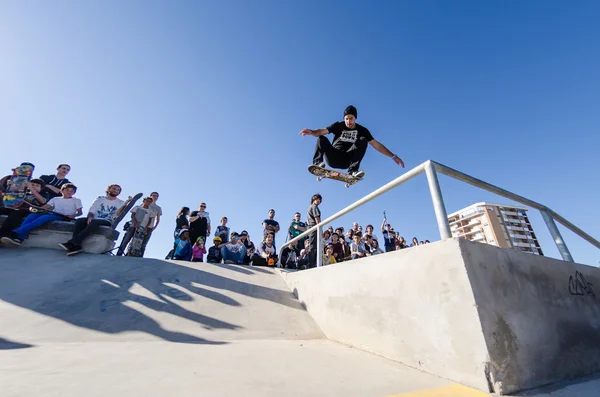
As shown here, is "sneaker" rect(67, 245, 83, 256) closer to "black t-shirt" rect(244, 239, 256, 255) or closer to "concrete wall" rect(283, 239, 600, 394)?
"black t-shirt" rect(244, 239, 256, 255)

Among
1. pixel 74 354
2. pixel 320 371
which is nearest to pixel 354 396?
pixel 320 371

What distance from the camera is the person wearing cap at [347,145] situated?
483 centimetres

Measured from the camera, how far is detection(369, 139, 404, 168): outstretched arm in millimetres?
5000

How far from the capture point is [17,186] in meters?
5.72

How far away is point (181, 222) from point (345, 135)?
528cm

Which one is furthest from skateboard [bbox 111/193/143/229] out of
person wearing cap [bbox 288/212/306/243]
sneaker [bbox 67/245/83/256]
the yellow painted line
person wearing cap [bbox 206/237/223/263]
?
the yellow painted line

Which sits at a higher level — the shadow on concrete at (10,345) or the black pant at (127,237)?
the black pant at (127,237)

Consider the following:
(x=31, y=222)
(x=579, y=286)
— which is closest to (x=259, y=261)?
(x=31, y=222)

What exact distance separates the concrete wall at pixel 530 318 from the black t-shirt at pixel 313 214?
4.19 meters

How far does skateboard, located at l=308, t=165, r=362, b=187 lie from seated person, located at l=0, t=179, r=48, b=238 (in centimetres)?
580

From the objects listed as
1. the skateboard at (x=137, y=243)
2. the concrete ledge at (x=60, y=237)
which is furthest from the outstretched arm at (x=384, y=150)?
the skateboard at (x=137, y=243)

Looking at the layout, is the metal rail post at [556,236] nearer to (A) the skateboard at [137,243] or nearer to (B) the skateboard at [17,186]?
(A) the skateboard at [137,243]

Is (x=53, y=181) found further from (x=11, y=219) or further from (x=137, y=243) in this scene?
(x=137, y=243)

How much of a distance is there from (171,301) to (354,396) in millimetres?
3083
